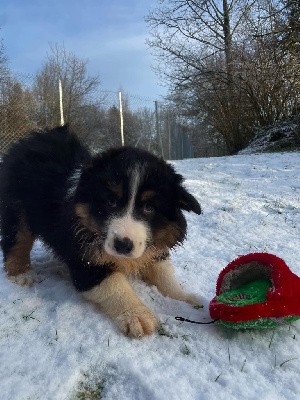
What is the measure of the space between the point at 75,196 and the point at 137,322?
1.00m

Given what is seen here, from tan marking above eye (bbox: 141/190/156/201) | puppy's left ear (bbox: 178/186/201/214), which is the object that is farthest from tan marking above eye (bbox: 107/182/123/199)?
puppy's left ear (bbox: 178/186/201/214)

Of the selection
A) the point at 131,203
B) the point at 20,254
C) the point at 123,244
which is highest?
the point at 131,203

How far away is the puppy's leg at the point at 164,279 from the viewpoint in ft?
10.8

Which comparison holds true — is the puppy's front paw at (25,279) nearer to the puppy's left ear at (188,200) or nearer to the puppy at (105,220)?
the puppy at (105,220)

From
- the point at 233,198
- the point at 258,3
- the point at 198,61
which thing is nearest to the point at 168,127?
the point at 198,61

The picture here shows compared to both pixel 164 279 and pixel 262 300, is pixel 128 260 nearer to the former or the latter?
pixel 164 279

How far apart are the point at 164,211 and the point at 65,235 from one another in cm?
76

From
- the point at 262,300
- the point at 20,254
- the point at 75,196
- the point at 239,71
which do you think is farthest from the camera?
the point at 239,71

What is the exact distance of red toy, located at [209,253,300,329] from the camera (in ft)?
8.01

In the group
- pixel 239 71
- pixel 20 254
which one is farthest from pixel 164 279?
pixel 239 71

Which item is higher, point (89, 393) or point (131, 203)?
point (131, 203)

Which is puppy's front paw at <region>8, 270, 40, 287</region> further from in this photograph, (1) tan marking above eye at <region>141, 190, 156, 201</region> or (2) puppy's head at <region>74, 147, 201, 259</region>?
(1) tan marking above eye at <region>141, 190, 156, 201</region>

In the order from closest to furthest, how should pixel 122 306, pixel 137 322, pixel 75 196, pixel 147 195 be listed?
pixel 137 322 < pixel 122 306 < pixel 147 195 < pixel 75 196

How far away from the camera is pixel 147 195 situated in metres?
2.87
